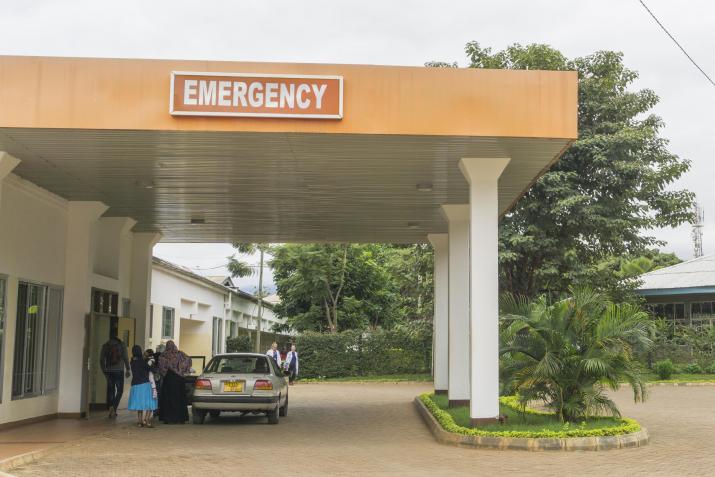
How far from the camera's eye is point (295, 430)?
1505cm

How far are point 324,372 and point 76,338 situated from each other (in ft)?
60.2

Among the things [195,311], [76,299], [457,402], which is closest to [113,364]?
[76,299]

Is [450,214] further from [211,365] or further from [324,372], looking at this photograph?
[324,372]

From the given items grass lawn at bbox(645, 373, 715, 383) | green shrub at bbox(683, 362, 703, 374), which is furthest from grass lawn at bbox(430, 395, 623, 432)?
green shrub at bbox(683, 362, 703, 374)

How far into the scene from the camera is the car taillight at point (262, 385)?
15.2 m

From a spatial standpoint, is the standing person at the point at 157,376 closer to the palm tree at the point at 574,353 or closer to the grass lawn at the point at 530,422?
the grass lawn at the point at 530,422

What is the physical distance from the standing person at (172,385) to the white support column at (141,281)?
16.0 feet

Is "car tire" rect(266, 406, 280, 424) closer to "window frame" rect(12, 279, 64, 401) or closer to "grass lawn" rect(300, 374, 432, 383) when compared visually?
"window frame" rect(12, 279, 64, 401)

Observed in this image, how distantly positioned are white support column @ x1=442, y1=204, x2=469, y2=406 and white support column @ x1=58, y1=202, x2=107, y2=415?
7.21 m

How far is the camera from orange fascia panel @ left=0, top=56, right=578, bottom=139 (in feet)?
36.0

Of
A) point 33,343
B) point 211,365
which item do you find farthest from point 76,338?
point 211,365

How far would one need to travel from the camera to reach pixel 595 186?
25172 millimetres

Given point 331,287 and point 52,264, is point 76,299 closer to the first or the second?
point 52,264

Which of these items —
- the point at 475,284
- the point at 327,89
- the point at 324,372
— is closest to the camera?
the point at 327,89
